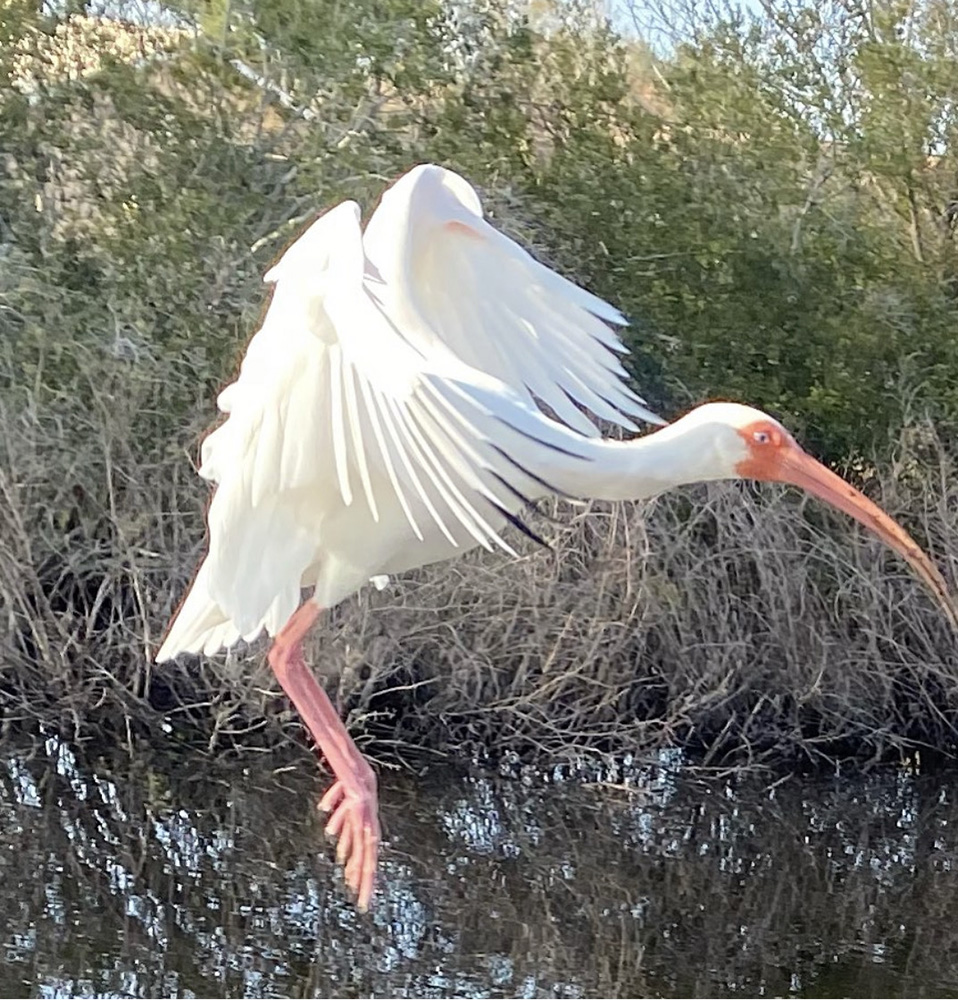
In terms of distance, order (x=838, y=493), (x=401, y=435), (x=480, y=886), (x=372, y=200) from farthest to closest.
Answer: (x=372, y=200) < (x=480, y=886) < (x=838, y=493) < (x=401, y=435)

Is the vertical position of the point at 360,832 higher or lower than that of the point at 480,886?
higher

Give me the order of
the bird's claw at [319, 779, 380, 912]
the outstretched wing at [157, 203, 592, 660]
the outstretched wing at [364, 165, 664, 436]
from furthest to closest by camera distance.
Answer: the outstretched wing at [364, 165, 664, 436], the bird's claw at [319, 779, 380, 912], the outstretched wing at [157, 203, 592, 660]

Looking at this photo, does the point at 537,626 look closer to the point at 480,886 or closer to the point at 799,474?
the point at 480,886

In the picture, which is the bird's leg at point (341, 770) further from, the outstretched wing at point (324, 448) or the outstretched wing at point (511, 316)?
the outstretched wing at point (511, 316)

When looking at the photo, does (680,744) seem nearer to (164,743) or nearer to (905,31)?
(164,743)

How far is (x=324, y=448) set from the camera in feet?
9.40

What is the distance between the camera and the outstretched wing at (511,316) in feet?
10.9

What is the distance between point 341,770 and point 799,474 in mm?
937

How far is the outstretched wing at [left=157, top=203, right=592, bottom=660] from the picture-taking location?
2.43 meters

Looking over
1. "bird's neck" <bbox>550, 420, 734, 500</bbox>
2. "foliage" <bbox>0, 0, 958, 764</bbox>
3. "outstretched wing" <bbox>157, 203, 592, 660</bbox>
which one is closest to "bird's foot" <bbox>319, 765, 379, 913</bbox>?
"outstretched wing" <bbox>157, 203, 592, 660</bbox>

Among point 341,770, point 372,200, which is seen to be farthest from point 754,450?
point 372,200

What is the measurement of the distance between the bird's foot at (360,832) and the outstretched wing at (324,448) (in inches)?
13.3

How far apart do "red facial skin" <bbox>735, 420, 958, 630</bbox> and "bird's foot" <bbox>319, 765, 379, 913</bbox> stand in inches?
32.9

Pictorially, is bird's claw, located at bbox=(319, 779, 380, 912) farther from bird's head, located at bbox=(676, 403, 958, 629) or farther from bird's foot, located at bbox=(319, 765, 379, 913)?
bird's head, located at bbox=(676, 403, 958, 629)
